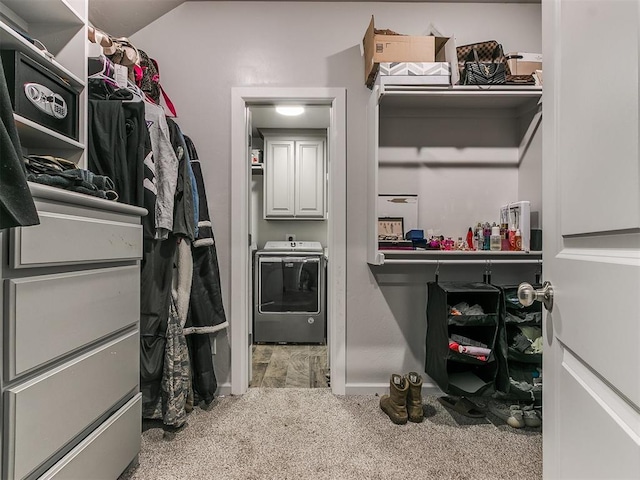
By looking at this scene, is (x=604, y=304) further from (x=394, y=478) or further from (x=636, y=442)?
(x=394, y=478)

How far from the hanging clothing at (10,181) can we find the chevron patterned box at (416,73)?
1.61 meters

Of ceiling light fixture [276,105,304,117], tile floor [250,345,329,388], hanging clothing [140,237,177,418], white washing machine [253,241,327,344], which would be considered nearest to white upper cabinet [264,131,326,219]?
ceiling light fixture [276,105,304,117]

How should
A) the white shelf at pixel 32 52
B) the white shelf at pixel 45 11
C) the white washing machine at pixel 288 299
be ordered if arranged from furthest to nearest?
the white washing machine at pixel 288 299 → the white shelf at pixel 45 11 → the white shelf at pixel 32 52

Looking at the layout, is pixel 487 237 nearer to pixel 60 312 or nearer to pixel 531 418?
pixel 531 418

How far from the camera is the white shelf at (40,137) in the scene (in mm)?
1174

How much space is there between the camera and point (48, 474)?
36.2 inches

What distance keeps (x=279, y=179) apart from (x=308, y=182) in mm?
314

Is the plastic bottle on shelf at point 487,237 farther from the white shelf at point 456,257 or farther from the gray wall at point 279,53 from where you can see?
the gray wall at point 279,53

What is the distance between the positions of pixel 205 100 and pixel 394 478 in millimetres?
2207

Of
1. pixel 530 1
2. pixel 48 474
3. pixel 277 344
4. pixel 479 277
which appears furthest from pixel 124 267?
pixel 530 1

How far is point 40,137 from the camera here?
1288 millimetres

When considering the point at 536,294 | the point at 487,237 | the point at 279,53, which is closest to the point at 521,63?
the point at 487,237

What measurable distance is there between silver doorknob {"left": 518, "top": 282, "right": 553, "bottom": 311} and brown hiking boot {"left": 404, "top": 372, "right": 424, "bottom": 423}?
4.07ft

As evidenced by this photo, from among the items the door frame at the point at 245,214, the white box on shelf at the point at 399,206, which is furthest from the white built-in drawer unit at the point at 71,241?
the white box on shelf at the point at 399,206
